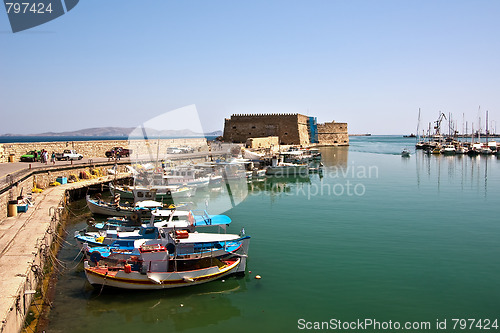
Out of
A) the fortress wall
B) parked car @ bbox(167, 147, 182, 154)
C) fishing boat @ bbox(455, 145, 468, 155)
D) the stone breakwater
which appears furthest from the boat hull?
the fortress wall

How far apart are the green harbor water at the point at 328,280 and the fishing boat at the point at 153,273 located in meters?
0.28

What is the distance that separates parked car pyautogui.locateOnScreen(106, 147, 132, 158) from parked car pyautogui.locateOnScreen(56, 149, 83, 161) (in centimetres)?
319

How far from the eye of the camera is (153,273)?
37.0ft

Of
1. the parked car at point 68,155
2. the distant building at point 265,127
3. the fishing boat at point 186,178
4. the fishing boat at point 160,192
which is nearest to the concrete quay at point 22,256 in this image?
the fishing boat at point 160,192

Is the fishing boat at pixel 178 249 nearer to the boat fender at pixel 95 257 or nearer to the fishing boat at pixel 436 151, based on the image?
the boat fender at pixel 95 257

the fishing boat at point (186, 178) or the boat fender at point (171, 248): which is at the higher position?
the fishing boat at point (186, 178)

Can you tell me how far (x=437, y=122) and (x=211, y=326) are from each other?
100 metres

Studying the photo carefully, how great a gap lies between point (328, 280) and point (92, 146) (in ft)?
95.3

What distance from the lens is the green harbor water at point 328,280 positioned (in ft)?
32.5

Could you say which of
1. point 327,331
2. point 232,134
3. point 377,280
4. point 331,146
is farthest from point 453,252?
point 331,146

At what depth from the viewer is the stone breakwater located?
95.3 ft

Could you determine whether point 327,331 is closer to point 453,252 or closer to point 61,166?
point 453,252

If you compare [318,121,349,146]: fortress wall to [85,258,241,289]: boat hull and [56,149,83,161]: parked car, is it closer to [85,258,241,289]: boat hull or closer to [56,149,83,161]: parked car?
[56,149,83,161]: parked car

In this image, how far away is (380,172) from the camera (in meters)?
39.9
